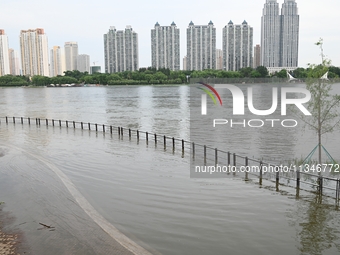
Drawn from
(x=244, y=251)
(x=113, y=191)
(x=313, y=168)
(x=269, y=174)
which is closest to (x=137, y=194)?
(x=113, y=191)

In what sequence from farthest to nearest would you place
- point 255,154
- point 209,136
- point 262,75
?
point 262,75 → point 209,136 → point 255,154

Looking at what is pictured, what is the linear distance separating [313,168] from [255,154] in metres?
6.03

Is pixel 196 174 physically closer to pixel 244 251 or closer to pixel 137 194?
pixel 137 194

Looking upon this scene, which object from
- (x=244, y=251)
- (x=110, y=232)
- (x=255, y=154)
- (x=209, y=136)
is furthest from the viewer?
(x=209, y=136)

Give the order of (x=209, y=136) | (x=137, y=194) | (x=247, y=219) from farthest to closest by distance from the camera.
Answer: (x=209, y=136) < (x=137, y=194) < (x=247, y=219)

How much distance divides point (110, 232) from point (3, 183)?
7377 mm

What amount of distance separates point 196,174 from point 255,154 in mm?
7635

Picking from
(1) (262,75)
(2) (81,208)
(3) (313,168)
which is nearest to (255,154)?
(3) (313,168)

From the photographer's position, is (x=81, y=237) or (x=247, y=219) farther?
(x=247, y=219)

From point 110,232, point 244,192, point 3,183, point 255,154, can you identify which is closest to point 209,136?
point 255,154

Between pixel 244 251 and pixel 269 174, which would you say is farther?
A: pixel 269 174

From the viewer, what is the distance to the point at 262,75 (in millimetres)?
182250

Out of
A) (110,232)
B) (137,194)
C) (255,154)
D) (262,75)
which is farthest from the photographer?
(262,75)

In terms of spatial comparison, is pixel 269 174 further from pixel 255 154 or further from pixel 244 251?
pixel 244 251
